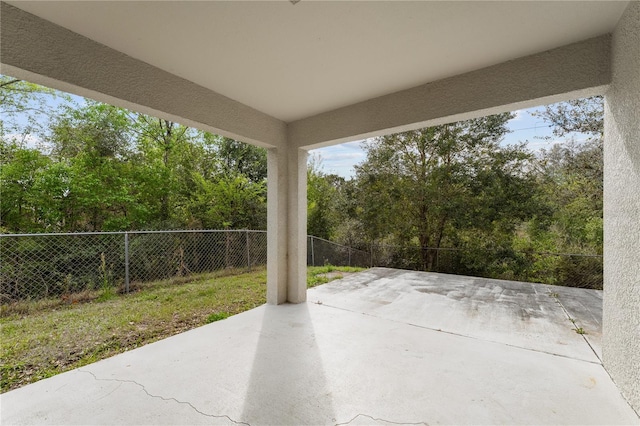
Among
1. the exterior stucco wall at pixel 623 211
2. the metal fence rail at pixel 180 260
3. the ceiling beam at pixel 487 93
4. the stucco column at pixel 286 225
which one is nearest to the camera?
the exterior stucco wall at pixel 623 211

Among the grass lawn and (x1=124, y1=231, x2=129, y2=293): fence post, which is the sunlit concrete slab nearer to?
the grass lawn

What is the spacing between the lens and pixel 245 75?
2.59 m

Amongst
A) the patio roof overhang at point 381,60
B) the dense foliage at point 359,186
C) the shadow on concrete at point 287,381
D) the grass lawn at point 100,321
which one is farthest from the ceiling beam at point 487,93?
the dense foliage at point 359,186

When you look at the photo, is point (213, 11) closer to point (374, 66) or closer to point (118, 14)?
point (118, 14)

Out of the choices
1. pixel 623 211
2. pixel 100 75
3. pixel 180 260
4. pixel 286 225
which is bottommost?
pixel 180 260

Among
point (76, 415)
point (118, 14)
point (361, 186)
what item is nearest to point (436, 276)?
point (361, 186)

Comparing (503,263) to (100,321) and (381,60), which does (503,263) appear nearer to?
(381,60)

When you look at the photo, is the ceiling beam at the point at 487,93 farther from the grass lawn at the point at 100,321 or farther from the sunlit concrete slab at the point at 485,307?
the grass lawn at the point at 100,321

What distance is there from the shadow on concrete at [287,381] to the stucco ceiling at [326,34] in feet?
8.37

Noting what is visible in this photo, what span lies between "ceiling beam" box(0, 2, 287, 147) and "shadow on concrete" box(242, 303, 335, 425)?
7.70 feet

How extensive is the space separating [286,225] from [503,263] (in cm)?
638

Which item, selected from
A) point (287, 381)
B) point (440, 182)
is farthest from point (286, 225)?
point (440, 182)

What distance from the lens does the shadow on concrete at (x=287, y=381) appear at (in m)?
1.68

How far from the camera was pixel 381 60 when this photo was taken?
2.36 m
